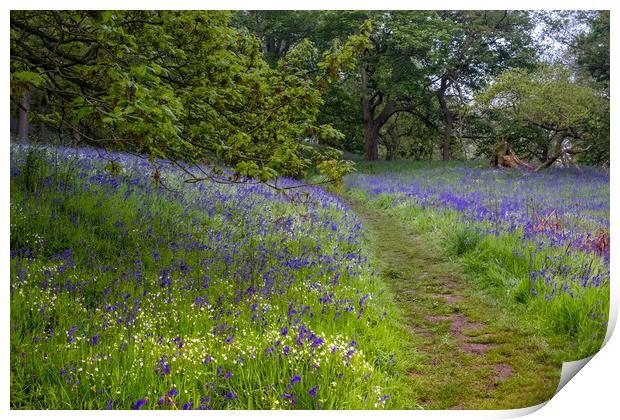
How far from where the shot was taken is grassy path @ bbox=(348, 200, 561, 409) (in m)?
3.55

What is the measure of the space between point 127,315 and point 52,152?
2.14 m

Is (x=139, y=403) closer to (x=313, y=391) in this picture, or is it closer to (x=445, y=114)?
(x=313, y=391)

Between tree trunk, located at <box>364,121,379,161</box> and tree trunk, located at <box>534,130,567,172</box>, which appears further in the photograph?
tree trunk, located at <box>364,121,379,161</box>

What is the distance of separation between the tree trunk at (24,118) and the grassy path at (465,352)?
12.7ft

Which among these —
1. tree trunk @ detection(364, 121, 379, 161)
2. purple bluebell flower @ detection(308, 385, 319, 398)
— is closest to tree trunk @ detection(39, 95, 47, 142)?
tree trunk @ detection(364, 121, 379, 161)

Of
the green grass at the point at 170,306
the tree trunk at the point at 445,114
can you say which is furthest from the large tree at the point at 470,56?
the green grass at the point at 170,306

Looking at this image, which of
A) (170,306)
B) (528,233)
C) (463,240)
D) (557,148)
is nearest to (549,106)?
(557,148)

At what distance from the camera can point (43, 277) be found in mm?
3801

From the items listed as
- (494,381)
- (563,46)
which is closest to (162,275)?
(494,381)

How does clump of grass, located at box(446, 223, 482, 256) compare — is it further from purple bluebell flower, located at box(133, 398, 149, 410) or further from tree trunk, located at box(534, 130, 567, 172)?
purple bluebell flower, located at box(133, 398, 149, 410)

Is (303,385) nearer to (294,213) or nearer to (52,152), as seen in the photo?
(52,152)

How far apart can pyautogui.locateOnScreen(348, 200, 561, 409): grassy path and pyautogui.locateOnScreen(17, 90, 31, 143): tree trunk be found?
3.87m

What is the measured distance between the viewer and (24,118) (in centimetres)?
432

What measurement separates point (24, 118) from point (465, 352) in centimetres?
436
